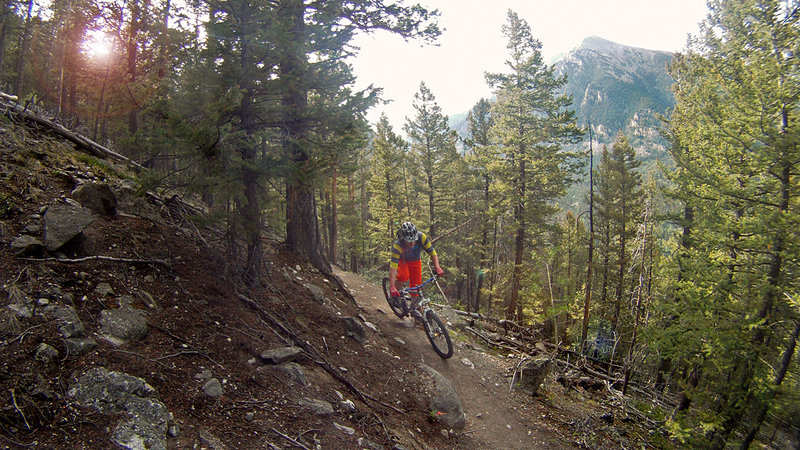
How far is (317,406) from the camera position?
13.6 ft

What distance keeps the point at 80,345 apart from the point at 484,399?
6415mm

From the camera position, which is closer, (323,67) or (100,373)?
(100,373)

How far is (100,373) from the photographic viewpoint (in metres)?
3.06

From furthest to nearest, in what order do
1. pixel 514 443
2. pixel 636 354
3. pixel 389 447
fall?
pixel 636 354
pixel 514 443
pixel 389 447

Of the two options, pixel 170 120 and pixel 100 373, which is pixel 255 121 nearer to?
pixel 170 120

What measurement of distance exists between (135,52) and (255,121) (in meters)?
11.3

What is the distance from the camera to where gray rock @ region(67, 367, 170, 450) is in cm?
276

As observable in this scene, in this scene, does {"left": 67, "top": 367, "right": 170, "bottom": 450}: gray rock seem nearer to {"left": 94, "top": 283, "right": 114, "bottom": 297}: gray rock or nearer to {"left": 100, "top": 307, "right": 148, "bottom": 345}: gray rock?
{"left": 100, "top": 307, "right": 148, "bottom": 345}: gray rock

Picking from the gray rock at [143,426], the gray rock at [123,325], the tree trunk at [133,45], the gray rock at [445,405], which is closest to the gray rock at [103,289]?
the gray rock at [123,325]

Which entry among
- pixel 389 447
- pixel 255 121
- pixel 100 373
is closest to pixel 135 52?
pixel 255 121

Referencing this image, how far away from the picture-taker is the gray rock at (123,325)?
11.6ft

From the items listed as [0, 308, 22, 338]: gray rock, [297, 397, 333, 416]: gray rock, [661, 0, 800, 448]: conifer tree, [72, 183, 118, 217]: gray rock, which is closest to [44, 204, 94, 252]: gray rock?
[72, 183, 118, 217]: gray rock

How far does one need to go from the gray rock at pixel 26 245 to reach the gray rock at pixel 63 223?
8cm

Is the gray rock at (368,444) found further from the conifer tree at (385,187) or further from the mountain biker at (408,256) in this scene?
the conifer tree at (385,187)
